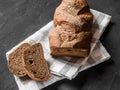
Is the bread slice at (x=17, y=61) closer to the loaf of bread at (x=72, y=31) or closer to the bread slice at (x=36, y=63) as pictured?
the bread slice at (x=36, y=63)

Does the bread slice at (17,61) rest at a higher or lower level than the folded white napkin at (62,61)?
higher

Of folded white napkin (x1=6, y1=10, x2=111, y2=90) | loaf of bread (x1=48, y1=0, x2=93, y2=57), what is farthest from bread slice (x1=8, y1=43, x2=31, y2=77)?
loaf of bread (x1=48, y1=0, x2=93, y2=57)

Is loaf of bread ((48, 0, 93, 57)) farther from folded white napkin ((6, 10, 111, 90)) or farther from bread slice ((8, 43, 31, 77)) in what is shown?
bread slice ((8, 43, 31, 77))

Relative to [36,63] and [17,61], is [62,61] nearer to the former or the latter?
[36,63]

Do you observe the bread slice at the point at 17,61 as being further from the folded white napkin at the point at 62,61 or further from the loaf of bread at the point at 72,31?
the loaf of bread at the point at 72,31

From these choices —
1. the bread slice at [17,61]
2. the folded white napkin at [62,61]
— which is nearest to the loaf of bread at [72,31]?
the folded white napkin at [62,61]

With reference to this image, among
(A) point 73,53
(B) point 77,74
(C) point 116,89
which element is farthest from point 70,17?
(C) point 116,89
